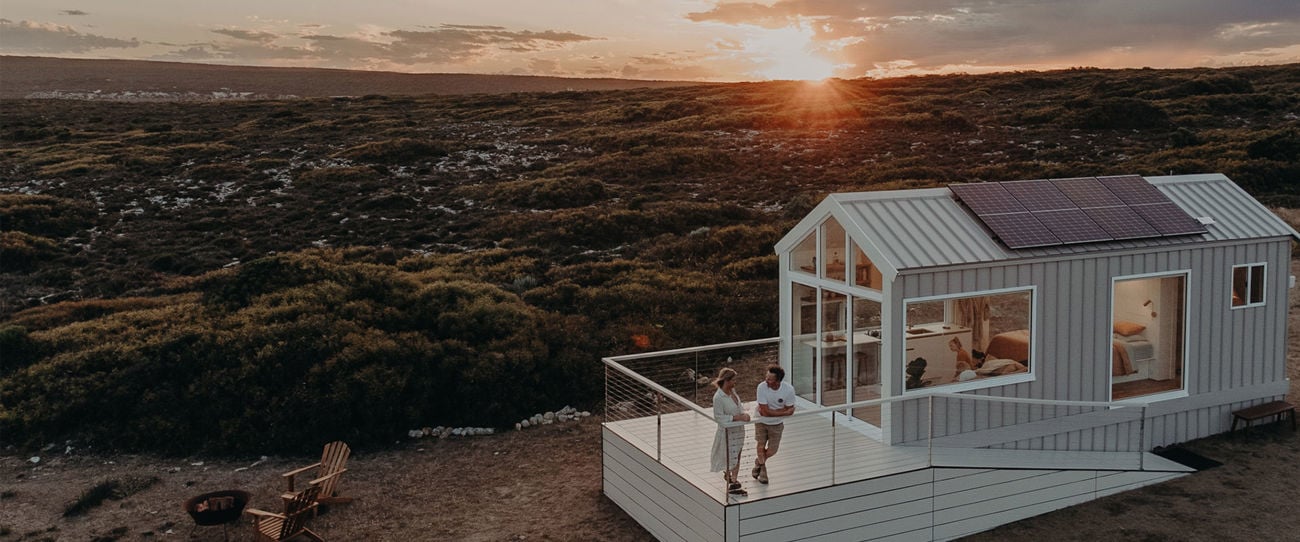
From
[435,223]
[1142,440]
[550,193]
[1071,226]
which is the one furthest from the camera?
[550,193]

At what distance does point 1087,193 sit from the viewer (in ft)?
41.2

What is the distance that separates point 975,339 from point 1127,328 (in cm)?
266

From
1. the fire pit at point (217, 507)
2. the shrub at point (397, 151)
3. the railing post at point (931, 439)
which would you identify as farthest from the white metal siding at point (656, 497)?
the shrub at point (397, 151)

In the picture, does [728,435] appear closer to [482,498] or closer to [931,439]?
[931,439]

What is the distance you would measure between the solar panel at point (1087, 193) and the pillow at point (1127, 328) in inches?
63.5

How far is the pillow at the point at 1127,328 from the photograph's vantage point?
12.0 meters

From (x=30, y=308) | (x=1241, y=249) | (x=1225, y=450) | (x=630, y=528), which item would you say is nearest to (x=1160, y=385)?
(x=1225, y=450)

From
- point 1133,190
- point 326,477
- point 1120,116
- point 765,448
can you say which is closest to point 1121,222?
point 1133,190

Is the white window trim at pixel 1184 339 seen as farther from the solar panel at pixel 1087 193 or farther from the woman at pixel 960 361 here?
the woman at pixel 960 361

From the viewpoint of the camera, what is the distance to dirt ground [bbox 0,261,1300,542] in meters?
10.4

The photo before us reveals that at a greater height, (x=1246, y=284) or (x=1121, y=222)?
(x=1121, y=222)

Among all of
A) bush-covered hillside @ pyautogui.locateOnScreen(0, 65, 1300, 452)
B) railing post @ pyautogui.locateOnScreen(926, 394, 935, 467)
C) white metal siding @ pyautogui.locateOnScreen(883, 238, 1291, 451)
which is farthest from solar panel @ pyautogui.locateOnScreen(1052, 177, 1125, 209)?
bush-covered hillside @ pyautogui.locateOnScreen(0, 65, 1300, 452)

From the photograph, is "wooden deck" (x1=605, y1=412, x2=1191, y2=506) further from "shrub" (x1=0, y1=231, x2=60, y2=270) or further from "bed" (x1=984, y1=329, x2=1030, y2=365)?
"shrub" (x1=0, y1=231, x2=60, y2=270)

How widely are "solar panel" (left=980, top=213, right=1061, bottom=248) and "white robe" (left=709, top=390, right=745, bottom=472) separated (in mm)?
4130
